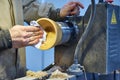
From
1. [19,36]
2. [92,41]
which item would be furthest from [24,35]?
[92,41]

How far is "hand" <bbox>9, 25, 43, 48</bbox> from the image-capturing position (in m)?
0.73

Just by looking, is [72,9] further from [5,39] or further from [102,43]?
[5,39]

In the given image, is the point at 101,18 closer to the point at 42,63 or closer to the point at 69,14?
the point at 69,14

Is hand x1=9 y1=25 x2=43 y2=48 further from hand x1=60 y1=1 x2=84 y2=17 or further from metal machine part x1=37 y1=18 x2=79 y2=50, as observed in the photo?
hand x1=60 y1=1 x2=84 y2=17

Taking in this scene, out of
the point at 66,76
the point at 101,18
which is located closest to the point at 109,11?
the point at 101,18

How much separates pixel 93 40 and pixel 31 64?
71.0 inches

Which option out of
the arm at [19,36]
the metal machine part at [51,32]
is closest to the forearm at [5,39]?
the arm at [19,36]

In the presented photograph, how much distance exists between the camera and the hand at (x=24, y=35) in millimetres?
734

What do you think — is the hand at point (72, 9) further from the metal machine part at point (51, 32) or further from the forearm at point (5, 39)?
the forearm at point (5, 39)

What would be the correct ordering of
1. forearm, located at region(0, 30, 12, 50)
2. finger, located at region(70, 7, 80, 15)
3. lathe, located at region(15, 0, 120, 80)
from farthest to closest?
finger, located at region(70, 7, 80, 15)
lathe, located at region(15, 0, 120, 80)
forearm, located at region(0, 30, 12, 50)

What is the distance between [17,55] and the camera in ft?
2.92

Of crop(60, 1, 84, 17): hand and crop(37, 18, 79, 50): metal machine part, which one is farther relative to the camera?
crop(60, 1, 84, 17): hand

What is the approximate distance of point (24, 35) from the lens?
29.1 inches

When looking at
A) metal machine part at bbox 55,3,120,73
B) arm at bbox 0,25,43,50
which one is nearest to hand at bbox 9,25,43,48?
arm at bbox 0,25,43,50
